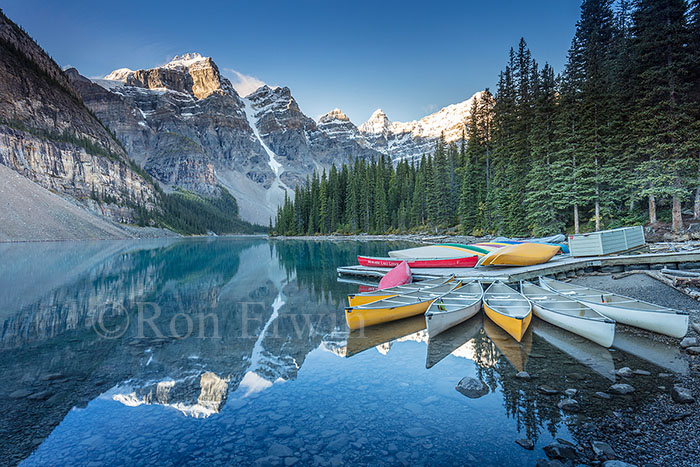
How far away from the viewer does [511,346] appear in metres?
8.46


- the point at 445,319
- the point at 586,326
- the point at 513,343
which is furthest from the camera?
the point at 445,319

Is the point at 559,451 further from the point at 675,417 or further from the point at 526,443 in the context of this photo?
the point at 675,417

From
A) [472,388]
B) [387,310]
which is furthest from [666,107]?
[472,388]

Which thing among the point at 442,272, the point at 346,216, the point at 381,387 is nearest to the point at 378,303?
the point at 381,387

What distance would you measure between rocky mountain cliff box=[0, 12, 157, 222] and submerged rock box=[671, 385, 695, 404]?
126m

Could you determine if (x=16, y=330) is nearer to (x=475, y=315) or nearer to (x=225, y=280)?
(x=225, y=280)

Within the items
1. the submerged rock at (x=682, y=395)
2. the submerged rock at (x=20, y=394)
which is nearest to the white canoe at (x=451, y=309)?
→ the submerged rock at (x=682, y=395)

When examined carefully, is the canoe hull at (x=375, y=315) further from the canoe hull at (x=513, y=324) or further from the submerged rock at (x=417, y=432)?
the submerged rock at (x=417, y=432)

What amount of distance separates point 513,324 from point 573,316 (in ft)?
5.16

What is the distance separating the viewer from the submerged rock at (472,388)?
6.15 m

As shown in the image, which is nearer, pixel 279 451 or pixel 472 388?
pixel 279 451

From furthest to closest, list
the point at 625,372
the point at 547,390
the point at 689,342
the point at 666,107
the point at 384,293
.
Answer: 1. the point at 666,107
2. the point at 384,293
3. the point at 689,342
4. the point at 625,372
5. the point at 547,390

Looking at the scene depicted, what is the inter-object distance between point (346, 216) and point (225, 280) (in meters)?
58.6

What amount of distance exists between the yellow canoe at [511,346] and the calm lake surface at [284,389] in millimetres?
55
